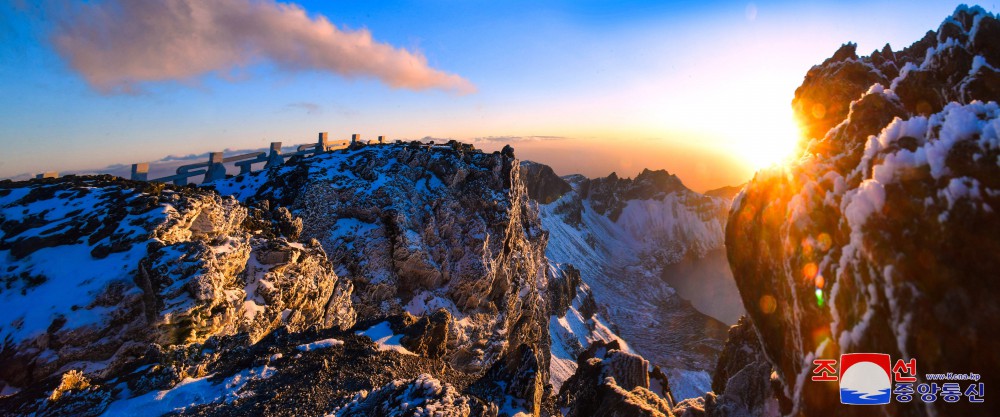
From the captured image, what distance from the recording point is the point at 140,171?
2520 cm

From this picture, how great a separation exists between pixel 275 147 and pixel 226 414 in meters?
33.0

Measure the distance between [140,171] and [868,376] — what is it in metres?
34.2

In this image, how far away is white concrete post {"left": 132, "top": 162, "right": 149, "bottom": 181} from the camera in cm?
2494

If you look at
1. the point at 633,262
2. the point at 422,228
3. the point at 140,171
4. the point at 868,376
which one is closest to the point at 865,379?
the point at 868,376

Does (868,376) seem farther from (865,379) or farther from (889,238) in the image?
(889,238)

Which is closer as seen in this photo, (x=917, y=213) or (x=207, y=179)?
(x=917, y=213)

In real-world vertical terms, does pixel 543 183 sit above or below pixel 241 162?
below

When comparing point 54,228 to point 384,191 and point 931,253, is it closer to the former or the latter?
point 384,191

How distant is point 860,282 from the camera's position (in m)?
5.64

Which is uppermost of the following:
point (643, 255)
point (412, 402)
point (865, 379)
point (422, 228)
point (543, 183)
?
point (865, 379)

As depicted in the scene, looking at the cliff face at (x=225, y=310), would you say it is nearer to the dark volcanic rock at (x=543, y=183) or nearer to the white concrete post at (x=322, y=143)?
the white concrete post at (x=322, y=143)

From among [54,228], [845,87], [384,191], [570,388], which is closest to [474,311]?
[570,388]

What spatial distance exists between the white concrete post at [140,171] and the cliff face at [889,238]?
32.1 meters

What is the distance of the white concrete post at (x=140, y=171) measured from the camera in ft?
81.8
